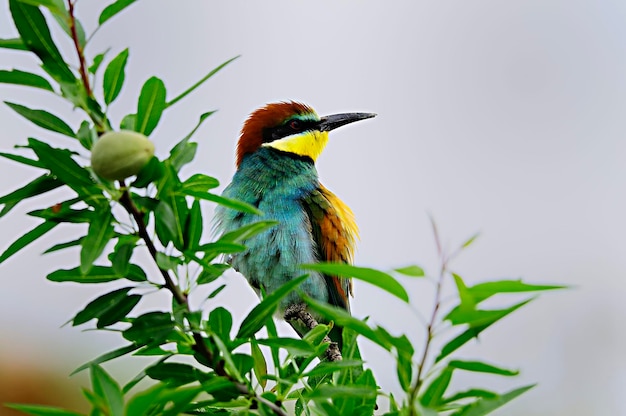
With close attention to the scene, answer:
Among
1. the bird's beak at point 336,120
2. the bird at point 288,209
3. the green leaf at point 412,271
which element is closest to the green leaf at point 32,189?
the green leaf at point 412,271

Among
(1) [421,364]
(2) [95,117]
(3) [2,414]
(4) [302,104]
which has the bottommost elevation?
(3) [2,414]

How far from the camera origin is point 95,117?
66 cm

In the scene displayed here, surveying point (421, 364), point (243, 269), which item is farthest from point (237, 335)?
point (243, 269)

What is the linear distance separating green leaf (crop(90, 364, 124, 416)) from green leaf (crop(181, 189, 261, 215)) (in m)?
0.15

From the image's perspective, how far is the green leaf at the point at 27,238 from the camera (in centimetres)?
73

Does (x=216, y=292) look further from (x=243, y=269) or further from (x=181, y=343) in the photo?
(x=243, y=269)

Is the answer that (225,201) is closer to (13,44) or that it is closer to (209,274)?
(209,274)

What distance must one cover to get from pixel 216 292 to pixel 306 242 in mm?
1385

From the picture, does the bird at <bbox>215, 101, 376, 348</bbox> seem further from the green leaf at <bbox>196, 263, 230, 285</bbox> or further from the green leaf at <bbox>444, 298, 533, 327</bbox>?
the green leaf at <bbox>444, 298, 533, 327</bbox>

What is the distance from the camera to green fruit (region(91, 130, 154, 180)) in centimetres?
61

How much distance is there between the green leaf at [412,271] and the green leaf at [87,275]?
25 cm

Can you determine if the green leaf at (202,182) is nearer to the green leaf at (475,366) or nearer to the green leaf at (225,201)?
the green leaf at (225,201)

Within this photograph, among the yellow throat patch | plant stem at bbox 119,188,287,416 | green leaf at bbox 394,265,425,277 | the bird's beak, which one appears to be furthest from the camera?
the bird's beak

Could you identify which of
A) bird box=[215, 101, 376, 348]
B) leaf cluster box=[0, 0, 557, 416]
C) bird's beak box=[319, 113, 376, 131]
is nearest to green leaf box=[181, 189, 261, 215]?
leaf cluster box=[0, 0, 557, 416]
